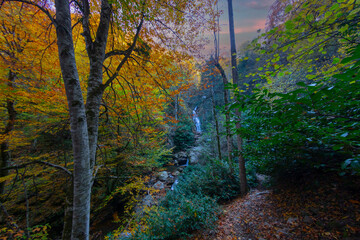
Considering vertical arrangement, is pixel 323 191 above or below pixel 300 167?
below

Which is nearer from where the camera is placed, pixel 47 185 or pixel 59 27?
pixel 59 27

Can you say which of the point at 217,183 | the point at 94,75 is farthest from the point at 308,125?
the point at 217,183

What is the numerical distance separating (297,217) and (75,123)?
4011 millimetres

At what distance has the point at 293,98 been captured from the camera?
123 centimetres

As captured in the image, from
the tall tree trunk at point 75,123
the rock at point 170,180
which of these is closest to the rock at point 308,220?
the tall tree trunk at point 75,123

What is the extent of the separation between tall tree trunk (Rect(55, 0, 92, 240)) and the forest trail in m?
2.60

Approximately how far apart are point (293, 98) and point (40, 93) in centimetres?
586

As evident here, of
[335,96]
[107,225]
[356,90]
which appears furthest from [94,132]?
[107,225]

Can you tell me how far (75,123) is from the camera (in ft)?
5.11

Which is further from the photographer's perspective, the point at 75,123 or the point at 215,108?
the point at 215,108

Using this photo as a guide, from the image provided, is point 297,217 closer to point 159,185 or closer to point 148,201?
point 148,201

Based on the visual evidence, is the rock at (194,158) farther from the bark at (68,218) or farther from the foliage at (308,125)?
the bark at (68,218)

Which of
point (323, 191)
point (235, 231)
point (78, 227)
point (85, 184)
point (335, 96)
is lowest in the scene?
point (235, 231)

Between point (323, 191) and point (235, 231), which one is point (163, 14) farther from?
point (235, 231)
